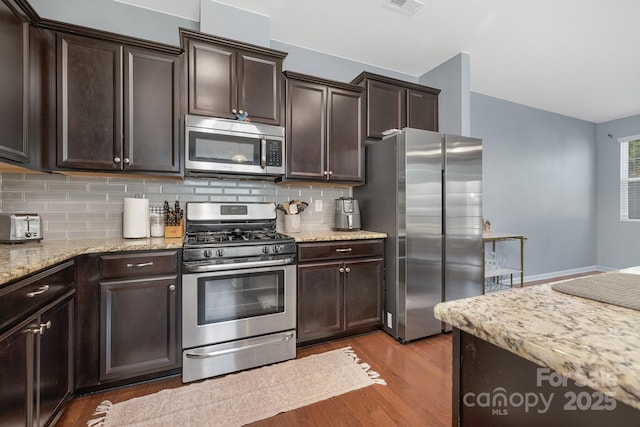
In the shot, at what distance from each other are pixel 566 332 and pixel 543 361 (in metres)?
0.11

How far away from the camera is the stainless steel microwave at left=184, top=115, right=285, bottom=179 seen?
2250 mm

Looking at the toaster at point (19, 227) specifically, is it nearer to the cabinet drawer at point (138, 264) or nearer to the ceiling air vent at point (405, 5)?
the cabinet drawer at point (138, 264)

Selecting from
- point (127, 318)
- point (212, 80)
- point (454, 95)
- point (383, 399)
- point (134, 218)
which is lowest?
point (383, 399)

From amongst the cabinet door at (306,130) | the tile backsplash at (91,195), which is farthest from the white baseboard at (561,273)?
the tile backsplash at (91,195)

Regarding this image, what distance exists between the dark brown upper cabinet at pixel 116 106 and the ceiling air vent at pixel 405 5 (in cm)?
183

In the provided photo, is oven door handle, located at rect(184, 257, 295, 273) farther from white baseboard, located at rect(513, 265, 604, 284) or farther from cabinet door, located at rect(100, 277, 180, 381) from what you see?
white baseboard, located at rect(513, 265, 604, 284)

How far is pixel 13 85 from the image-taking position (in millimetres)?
1657

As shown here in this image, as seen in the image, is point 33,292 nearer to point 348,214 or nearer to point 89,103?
point 89,103

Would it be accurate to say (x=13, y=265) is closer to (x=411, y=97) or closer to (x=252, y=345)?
(x=252, y=345)

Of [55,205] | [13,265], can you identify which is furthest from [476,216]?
[55,205]

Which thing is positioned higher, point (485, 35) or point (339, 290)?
point (485, 35)

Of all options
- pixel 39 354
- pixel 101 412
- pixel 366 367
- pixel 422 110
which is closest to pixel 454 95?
pixel 422 110

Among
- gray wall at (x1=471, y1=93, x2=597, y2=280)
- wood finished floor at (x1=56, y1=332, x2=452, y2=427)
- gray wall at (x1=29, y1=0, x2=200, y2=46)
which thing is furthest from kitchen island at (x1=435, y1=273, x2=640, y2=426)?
gray wall at (x1=471, y1=93, x2=597, y2=280)

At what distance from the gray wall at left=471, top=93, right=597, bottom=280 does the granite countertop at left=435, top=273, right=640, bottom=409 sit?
3935mm
